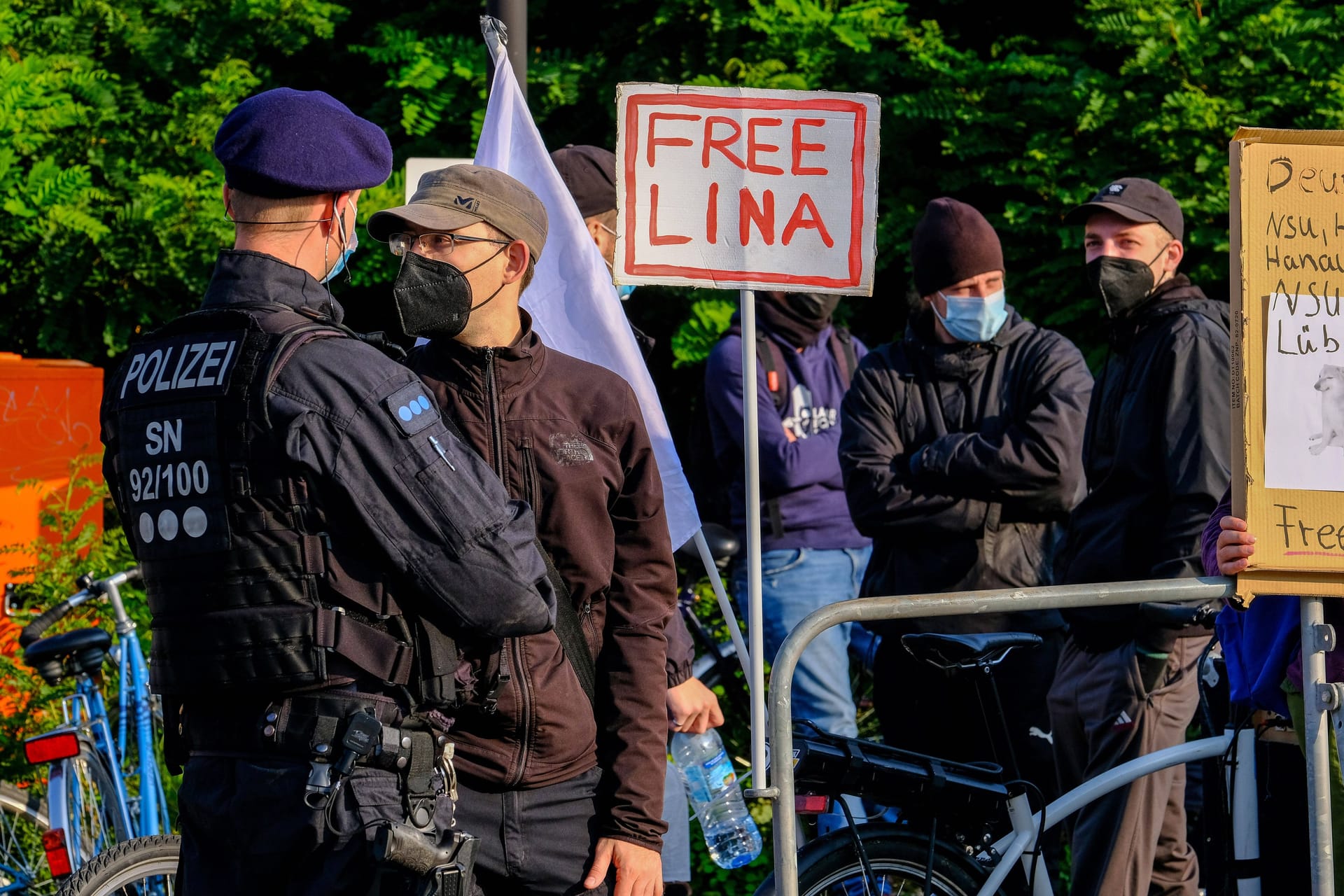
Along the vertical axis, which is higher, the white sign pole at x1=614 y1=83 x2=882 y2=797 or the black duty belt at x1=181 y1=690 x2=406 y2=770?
the white sign pole at x1=614 y1=83 x2=882 y2=797

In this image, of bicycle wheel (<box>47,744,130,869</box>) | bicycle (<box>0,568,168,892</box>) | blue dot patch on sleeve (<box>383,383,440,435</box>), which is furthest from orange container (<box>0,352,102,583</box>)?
blue dot patch on sleeve (<box>383,383,440,435</box>)

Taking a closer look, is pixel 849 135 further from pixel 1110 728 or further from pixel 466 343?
pixel 1110 728

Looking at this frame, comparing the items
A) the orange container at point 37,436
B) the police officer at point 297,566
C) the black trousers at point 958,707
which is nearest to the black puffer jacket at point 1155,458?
the black trousers at point 958,707

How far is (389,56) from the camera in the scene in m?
7.66

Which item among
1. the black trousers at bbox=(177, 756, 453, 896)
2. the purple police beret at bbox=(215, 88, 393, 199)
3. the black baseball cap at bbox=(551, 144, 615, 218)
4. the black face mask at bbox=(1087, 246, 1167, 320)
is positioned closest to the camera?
the black trousers at bbox=(177, 756, 453, 896)

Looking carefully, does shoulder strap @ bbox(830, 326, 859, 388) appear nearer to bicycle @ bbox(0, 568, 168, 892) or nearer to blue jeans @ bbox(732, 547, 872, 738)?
blue jeans @ bbox(732, 547, 872, 738)

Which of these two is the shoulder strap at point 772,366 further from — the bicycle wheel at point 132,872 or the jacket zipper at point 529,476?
the jacket zipper at point 529,476

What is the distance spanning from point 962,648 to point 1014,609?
80cm

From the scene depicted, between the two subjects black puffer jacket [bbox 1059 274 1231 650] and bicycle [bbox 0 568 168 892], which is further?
bicycle [bbox 0 568 168 892]

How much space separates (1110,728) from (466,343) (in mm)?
2401

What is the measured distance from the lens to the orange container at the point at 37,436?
→ 24.1 feet

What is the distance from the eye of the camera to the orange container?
7355 millimetres

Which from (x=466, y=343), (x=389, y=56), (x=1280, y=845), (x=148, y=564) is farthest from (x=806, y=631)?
(x=389, y=56)

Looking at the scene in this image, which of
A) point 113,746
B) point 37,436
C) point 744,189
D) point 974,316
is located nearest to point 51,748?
point 113,746
